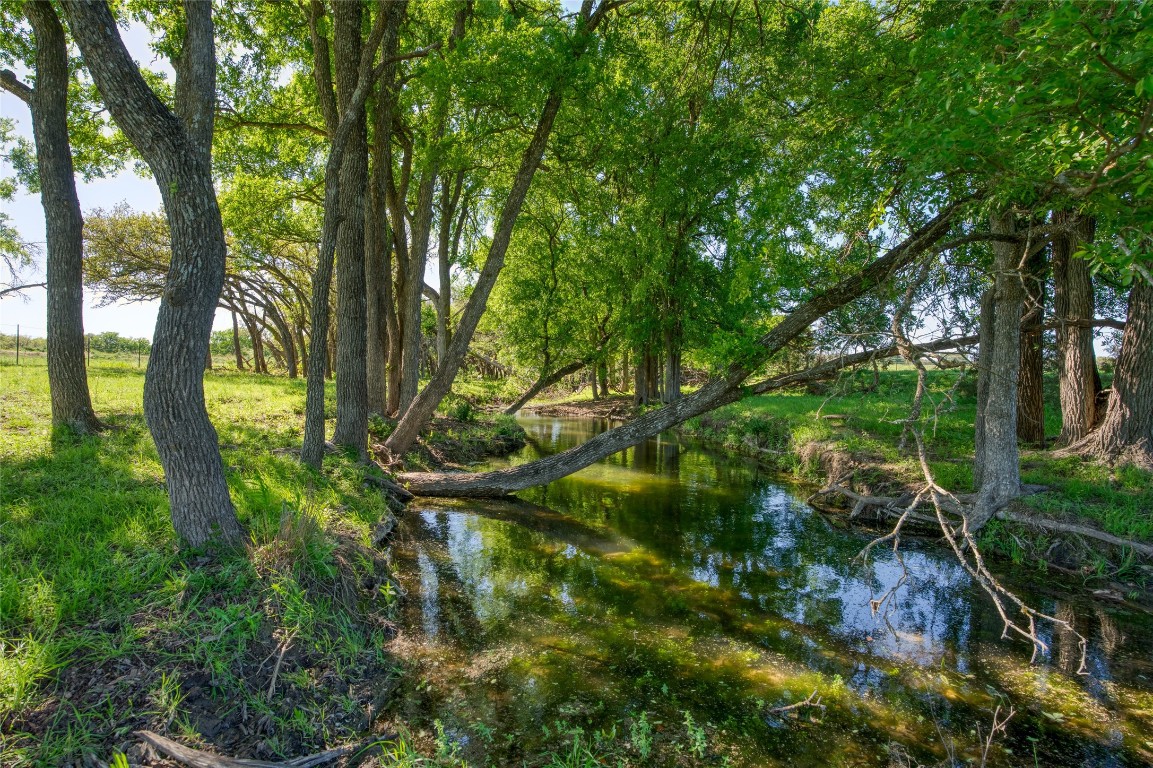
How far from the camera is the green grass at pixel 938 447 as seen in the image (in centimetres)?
625

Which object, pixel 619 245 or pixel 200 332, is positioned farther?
pixel 619 245

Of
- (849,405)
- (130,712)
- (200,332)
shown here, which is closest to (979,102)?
(200,332)

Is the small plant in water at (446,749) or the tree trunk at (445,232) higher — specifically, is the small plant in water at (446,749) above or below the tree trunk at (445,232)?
below

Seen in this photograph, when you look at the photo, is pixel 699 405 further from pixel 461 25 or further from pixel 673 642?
pixel 461 25

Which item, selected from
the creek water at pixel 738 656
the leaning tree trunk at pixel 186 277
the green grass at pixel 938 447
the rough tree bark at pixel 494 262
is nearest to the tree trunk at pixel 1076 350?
the green grass at pixel 938 447

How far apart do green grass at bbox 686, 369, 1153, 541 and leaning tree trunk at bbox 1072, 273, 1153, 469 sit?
0.39 m

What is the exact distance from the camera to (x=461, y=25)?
33.5 feet

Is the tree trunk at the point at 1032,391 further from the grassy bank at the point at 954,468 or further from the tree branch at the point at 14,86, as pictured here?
the tree branch at the point at 14,86

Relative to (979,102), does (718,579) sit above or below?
below

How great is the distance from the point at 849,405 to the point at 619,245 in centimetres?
964

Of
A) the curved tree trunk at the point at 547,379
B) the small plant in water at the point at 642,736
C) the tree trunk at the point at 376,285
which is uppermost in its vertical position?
the tree trunk at the point at 376,285

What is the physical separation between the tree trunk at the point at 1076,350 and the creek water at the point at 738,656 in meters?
4.26

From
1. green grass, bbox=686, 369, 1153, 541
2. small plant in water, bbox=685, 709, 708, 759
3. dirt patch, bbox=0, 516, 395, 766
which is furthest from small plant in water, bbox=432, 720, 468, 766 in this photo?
green grass, bbox=686, 369, 1153, 541

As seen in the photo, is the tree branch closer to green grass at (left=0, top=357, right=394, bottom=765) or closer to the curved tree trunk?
green grass at (left=0, top=357, right=394, bottom=765)
